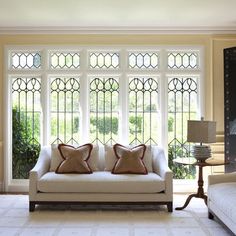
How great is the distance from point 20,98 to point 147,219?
9.53 ft

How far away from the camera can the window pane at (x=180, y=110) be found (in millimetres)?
6016

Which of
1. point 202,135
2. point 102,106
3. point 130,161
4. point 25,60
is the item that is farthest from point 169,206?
point 25,60

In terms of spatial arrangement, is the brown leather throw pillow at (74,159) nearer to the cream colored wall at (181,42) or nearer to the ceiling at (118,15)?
the cream colored wall at (181,42)

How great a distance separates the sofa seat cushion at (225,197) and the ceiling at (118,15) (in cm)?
218

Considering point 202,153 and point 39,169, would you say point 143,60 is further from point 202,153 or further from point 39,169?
point 39,169

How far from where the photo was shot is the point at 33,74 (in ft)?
19.6

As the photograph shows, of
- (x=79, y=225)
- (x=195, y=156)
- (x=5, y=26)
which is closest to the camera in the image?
(x=79, y=225)

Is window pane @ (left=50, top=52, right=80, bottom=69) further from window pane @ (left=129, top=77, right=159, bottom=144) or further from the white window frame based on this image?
window pane @ (left=129, top=77, right=159, bottom=144)

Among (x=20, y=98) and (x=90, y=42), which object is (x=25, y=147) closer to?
(x=20, y=98)

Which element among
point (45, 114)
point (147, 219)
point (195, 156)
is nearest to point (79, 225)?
point (147, 219)

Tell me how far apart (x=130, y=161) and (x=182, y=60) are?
1.93 meters

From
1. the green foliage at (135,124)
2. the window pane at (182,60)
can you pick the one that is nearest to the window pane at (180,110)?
the window pane at (182,60)

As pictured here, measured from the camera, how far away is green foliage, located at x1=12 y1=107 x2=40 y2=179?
6.09m

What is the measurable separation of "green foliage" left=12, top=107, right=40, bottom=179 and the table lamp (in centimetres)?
255
